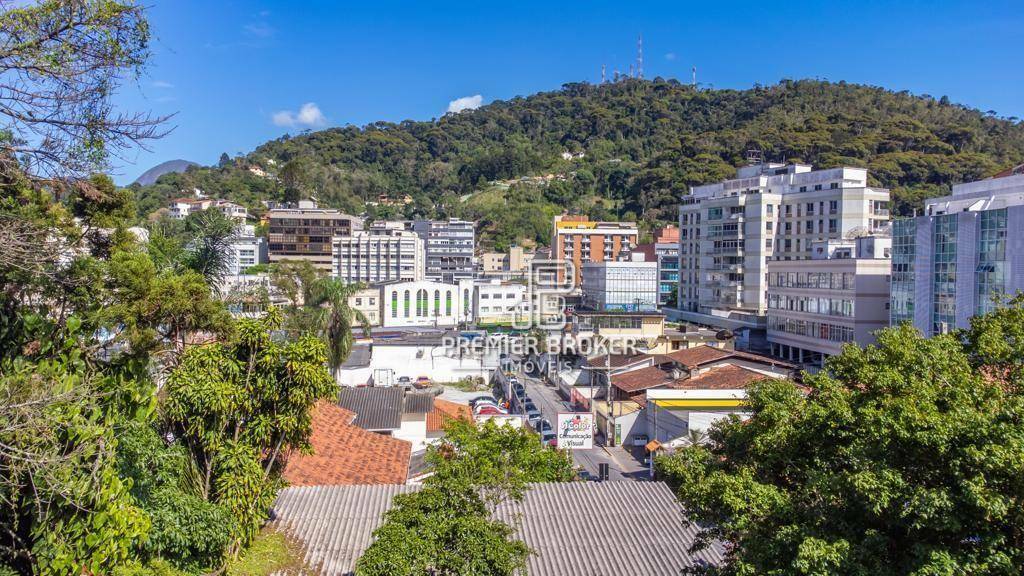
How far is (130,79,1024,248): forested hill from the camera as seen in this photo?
259 ft

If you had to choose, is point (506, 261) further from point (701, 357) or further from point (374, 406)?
point (374, 406)

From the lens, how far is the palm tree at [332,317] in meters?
25.1

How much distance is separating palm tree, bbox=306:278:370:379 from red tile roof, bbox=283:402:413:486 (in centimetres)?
744

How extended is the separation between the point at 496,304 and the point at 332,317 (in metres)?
30.9

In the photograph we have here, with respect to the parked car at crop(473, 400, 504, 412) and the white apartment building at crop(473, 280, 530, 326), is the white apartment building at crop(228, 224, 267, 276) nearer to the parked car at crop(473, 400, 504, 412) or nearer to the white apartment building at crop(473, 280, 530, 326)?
the white apartment building at crop(473, 280, 530, 326)

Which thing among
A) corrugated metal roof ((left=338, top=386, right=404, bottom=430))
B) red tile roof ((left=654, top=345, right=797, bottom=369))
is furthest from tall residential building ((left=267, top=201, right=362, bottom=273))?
corrugated metal roof ((left=338, top=386, right=404, bottom=430))

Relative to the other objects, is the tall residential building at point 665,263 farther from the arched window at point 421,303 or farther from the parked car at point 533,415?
the parked car at point 533,415

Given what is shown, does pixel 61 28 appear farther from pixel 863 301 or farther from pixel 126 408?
pixel 863 301

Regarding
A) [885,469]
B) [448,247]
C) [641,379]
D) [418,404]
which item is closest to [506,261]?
[448,247]

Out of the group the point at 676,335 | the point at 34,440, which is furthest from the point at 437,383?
the point at 34,440

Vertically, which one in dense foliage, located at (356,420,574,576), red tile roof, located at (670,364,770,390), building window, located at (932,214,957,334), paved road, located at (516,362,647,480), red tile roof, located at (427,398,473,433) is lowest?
paved road, located at (516,362,647,480)

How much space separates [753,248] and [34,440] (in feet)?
160

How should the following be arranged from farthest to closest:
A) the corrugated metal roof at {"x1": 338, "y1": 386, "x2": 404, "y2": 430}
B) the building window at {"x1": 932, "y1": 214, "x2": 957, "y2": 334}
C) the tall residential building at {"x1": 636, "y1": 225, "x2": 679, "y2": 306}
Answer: the tall residential building at {"x1": 636, "y1": 225, "x2": 679, "y2": 306} < the building window at {"x1": 932, "y1": 214, "x2": 957, "y2": 334} < the corrugated metal roof at {"x1": 338, "y1": 386, "x2": 404, "y2": 430}

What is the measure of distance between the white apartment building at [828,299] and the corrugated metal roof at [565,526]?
877 inches
